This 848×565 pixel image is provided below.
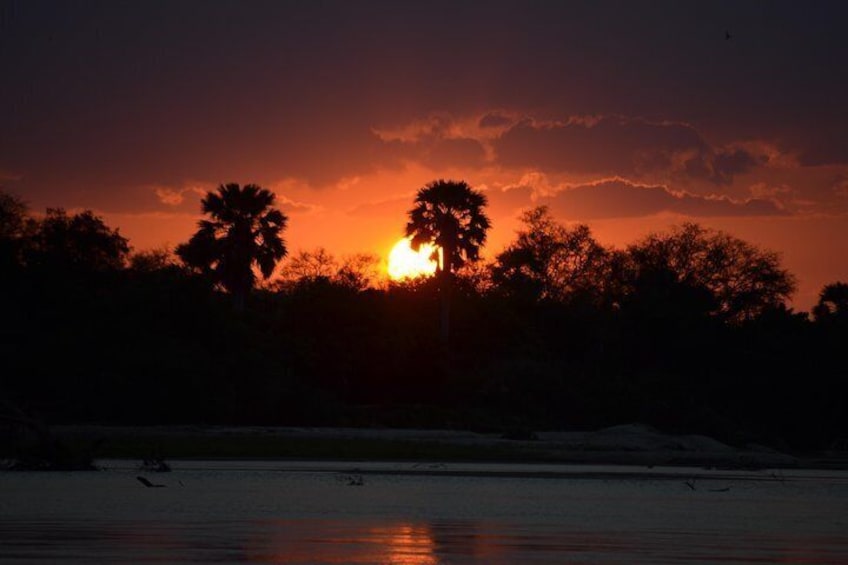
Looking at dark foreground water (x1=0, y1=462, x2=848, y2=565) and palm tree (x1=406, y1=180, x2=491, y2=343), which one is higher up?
palm tree (x1=406, y1=180, x2=491, y2=343)

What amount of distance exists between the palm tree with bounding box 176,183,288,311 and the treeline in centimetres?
13

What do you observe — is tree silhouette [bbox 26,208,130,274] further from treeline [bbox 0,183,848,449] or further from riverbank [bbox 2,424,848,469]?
riverbank [bbox 2,424,848,469]

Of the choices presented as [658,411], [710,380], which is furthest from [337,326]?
[710,380]

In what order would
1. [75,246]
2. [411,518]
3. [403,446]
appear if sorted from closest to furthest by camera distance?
[411,518], [403,446], [75,246]

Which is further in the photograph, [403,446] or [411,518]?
[403,446]

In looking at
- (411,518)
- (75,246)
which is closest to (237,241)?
(75,246)

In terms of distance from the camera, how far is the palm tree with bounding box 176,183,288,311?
73188 mm

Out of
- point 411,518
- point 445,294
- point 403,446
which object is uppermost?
point 445,294

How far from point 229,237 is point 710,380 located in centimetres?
2741

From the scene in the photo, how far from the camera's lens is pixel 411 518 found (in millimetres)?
23875

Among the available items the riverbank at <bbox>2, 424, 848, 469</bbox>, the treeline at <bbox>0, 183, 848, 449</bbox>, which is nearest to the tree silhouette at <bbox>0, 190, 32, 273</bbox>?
the treeline at <bbox>0, 183, 848, 449</bbox>

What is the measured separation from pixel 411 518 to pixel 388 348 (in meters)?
43.6

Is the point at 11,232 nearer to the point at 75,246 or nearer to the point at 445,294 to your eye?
the point at 75,246

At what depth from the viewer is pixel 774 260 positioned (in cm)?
9800
